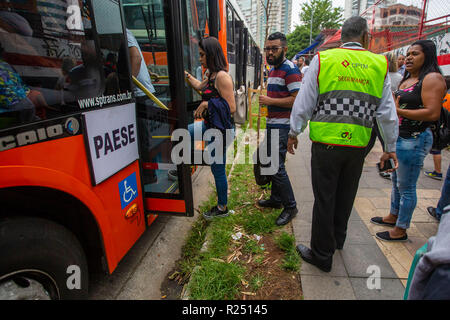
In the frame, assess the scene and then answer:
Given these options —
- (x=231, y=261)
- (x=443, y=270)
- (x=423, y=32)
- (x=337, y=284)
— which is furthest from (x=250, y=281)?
(x=423, y=32)

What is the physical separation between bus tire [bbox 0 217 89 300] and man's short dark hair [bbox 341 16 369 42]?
254 centimetres

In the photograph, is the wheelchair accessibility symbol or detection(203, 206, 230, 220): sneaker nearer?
the wheelchair accessibility symbol

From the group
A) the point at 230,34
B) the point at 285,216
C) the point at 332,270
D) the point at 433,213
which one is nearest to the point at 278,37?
the point at 285,216

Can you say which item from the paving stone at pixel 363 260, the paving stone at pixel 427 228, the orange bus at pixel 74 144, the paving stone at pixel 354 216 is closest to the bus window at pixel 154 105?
the orange bus at pixel 74 144

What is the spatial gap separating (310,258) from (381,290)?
599 mm

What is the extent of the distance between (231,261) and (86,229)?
1384mm

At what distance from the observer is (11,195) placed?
149 centimetres

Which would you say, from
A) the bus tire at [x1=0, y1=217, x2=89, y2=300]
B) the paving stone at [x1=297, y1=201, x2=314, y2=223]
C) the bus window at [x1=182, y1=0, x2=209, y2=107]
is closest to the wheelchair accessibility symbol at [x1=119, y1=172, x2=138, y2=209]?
the bus tire at [x1=0, y1=217, x2=89, y2=300]

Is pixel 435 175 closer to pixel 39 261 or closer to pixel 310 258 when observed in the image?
pixel 310 258

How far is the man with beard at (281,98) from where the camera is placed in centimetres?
291

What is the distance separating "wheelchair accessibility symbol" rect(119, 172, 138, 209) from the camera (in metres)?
2.26

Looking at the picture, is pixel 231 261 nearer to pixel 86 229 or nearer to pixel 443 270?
pixel 86 229

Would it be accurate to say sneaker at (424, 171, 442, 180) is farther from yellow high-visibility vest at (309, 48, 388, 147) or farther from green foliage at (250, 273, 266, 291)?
green foliage at (250, 273, 266, 291)

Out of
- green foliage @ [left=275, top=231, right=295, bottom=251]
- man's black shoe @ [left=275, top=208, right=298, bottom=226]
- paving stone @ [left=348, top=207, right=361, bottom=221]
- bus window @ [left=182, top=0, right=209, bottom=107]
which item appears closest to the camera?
green foliage @ [left=275, top=231, right=295, bottom=251]
